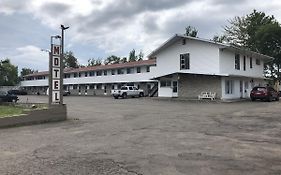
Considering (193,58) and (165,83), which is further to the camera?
(165,83)

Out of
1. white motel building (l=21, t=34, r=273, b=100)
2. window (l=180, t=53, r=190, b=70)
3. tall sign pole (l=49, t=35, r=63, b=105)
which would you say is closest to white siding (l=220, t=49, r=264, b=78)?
white motel building (l=21, t=34, r=273, b=100)

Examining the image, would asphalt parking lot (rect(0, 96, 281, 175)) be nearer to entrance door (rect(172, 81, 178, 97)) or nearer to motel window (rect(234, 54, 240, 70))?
motel window (rect(234, 54, 240, 70))

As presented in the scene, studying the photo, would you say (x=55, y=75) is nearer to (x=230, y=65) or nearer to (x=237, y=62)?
(x=230, y=65)

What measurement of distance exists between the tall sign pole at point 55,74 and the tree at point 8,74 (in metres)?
72.6

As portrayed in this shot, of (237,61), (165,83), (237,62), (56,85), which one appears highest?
(237,61)

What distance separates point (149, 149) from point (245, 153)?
104 inches

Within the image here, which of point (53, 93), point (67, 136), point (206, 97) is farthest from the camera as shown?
point (206, 97)

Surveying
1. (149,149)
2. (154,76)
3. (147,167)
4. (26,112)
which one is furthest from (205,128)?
(154,76)

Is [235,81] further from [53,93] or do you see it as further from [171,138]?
[171,138]

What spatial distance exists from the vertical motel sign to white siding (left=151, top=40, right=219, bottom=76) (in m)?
21.0

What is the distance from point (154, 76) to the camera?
4481 cm

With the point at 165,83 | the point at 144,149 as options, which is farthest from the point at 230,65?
the point at 144,149

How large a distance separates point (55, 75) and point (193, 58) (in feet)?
74.0

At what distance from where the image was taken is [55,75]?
67.5ft
